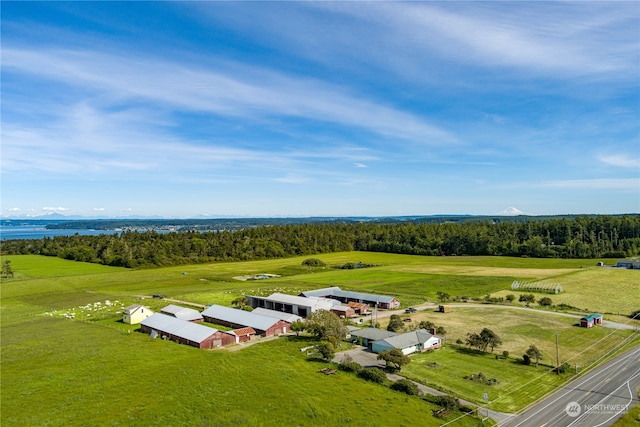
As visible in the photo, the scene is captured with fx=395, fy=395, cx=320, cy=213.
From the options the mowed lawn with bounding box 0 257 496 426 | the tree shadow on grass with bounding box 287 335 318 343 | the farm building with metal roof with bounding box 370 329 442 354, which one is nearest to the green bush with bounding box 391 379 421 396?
the mowed lawn with bounding box 0 257 496 426

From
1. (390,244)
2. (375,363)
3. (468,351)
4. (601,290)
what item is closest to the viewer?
(375,363)

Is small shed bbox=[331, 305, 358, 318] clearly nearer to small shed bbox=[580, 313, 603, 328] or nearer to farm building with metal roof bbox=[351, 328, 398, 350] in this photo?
farm building with metal roof bbox=[351, 328, 398, 350]

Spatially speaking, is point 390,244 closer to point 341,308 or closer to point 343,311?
point 341,308

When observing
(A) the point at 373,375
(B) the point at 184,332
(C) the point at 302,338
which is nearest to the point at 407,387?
(A) the point at 373,375

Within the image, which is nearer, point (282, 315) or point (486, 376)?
point (486, 376)

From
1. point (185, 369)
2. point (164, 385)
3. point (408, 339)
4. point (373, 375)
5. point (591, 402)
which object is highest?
point (408, 339)

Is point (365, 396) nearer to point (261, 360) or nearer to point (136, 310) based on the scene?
point (261, 360)

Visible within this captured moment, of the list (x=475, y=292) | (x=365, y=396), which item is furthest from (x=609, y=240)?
(x=365, y=396)
